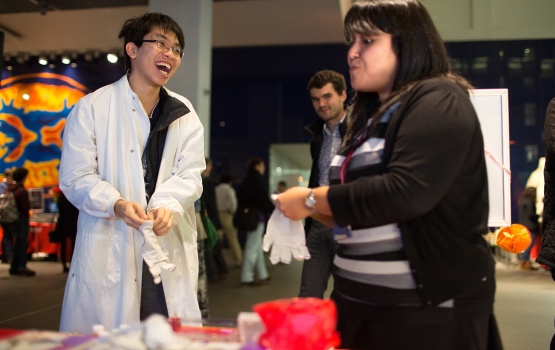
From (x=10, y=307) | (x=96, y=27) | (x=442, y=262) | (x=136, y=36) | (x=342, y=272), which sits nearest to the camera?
(x=442, y=262)

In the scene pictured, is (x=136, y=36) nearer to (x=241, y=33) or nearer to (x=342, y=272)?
(x=342, y=272)

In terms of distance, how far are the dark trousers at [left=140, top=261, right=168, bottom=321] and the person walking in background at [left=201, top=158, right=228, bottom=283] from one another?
9.32 ft

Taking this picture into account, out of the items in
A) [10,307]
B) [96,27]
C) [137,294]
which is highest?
[96,27]

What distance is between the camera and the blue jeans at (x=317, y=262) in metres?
2.79

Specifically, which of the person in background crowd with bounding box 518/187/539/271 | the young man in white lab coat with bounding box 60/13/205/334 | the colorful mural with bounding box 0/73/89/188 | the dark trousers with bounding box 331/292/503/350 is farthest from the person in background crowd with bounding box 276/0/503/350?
the colorful mural with bounding box 0/73/89/188

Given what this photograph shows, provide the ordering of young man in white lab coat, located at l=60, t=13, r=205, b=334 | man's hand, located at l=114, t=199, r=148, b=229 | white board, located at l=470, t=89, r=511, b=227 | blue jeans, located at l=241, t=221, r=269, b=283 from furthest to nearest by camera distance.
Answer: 1. blue jeans, located at l=241, t=221, r=269, b=283
2. white board, located at l=470, t=89, r=511, b=227
3. young man in white lab coat, located at l=60, t=13, r=205, b=334
4. man's hand, located at l=114, t=199, r=148, b=229

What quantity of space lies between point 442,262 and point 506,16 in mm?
2954

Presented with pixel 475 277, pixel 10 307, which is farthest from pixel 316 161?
pixel 10 307

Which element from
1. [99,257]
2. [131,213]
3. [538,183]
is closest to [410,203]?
[131,213]

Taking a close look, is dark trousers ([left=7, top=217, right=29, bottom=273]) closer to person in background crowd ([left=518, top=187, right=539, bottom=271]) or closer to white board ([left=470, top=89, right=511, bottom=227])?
person in background crowd ([left=518, top=187, right=539, bottom=271])

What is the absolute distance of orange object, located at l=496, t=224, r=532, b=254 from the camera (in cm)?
194

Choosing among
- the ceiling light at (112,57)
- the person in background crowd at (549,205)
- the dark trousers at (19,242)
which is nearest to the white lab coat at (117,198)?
the person in background crowd at (549,205)

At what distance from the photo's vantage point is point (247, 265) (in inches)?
248

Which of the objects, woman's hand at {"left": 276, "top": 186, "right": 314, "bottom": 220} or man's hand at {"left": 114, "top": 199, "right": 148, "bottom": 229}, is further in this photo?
man's hand at {"left": 114, "top": 199, "right": 148, "bottom": 229}
